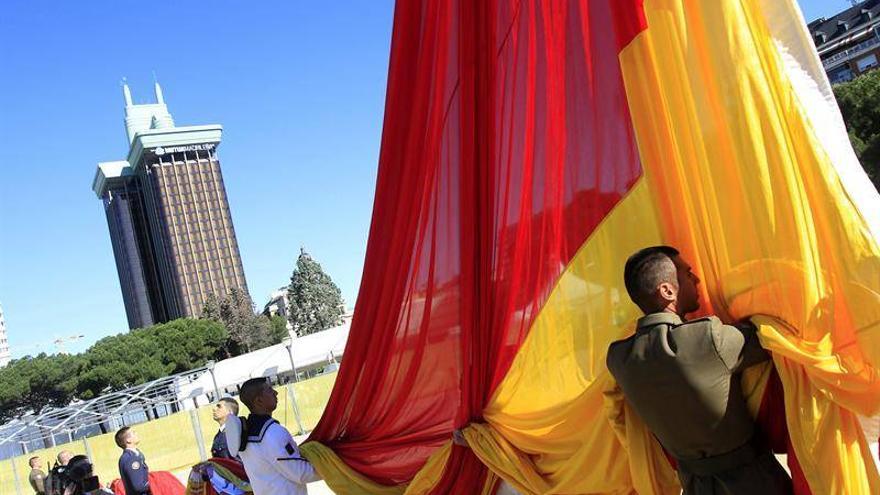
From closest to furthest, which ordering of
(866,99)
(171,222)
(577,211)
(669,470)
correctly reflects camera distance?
(669,470) → (577,211) → (866,99) → (171,222)

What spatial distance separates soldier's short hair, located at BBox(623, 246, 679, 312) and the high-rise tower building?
115082mm

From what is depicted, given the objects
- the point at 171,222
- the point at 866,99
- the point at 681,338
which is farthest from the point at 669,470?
the point at 171,222

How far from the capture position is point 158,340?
60.2 metres

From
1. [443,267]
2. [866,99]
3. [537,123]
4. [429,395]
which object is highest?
[866,99]

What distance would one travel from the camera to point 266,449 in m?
4.12

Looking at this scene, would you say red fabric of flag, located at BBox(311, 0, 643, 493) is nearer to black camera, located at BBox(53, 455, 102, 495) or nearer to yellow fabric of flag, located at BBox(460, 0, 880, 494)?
yellow fabric of flag, located at BBox(460, 0, 880, 494)

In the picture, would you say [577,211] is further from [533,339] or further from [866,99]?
[866,99]

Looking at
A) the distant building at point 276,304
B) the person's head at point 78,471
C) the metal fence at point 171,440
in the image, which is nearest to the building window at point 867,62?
the metal fence at point 171,440

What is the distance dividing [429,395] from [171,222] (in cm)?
11605

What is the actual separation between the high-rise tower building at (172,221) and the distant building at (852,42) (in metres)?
87.1

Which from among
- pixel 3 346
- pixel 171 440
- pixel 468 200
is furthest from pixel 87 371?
pixel 3 346

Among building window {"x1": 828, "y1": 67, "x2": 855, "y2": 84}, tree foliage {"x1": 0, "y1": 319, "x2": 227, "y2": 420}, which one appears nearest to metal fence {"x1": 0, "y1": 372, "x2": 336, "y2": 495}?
tree foliage {"x1": 0, "y1": 319, "x2": 227, "y2": 420}

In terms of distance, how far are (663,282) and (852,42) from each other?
56.8 m

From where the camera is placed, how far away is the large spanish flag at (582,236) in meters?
2.22
